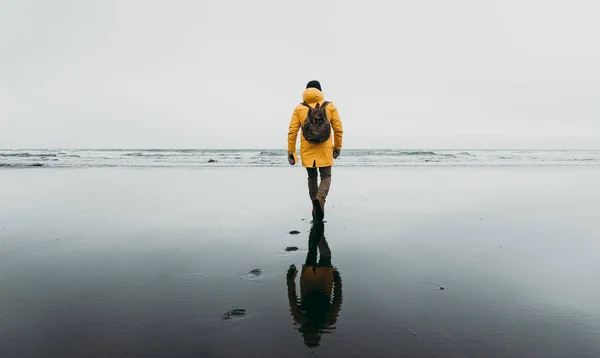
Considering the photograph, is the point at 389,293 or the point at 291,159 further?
the point at 291,159

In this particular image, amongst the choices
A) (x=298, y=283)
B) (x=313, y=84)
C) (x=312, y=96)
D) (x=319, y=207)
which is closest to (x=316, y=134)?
(x=312, y=96)

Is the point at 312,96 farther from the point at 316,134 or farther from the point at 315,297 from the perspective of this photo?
the point at 315,297

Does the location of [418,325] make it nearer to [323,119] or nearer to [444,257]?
[444,257]

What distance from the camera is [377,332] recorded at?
305 cm

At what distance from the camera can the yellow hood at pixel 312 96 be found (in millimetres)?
7344

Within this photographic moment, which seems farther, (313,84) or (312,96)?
(313,84)

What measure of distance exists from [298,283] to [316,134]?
3.66 metres

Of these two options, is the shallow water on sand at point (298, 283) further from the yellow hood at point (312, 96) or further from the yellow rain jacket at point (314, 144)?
the yellow hood at point (312, 96)

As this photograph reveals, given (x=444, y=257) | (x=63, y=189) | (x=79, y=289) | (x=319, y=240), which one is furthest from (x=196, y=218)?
(x=63, y=189)

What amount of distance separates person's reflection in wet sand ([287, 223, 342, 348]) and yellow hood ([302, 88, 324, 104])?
9.84 ft

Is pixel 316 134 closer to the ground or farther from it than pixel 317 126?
closer to the ground

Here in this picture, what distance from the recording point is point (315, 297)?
12.5 feet

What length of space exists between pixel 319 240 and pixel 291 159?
76.0 inches

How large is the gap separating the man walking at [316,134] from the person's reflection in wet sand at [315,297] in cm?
240
